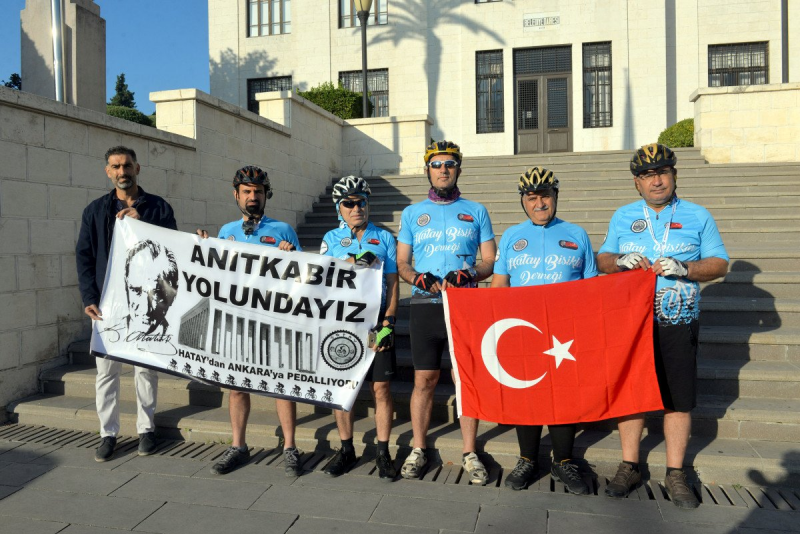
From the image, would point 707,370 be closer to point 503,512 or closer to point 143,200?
point 503,512

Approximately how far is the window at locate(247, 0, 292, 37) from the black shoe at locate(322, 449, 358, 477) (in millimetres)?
21651

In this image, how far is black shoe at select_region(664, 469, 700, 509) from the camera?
12.4 ft

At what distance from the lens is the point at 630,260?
3914 mm

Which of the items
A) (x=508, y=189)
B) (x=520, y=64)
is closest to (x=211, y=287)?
(x=508, y=189)

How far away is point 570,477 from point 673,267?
1.48 metres

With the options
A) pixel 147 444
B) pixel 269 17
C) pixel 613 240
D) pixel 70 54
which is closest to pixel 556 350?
pixel 613 240

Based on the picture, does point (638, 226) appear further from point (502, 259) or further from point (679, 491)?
point (679, 491)

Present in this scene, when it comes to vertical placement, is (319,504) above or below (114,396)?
below

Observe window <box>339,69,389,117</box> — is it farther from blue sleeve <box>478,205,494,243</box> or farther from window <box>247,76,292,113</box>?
blue sleeve <box>478,205,494,243</box>

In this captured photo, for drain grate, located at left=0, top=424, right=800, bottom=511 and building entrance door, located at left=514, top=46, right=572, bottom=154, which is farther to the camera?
building entrance door, located at left=514, top=46, right=572, bottom=154

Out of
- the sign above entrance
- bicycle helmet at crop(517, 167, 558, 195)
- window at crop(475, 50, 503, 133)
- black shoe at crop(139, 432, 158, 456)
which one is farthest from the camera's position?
window at crop(475, 50, 503, 133)

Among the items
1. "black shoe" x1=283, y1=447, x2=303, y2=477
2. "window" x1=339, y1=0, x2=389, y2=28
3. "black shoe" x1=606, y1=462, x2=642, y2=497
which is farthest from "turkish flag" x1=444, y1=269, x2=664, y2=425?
"window" x1=339, y1=0, x2=389, y2=28

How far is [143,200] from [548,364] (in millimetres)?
3329

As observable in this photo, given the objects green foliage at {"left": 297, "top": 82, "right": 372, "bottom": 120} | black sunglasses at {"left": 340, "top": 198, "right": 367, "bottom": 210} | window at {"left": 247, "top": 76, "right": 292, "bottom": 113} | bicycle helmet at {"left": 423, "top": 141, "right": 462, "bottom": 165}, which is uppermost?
window at {"left": 247, "top": 76, "right": 292, "bottom": 113}
